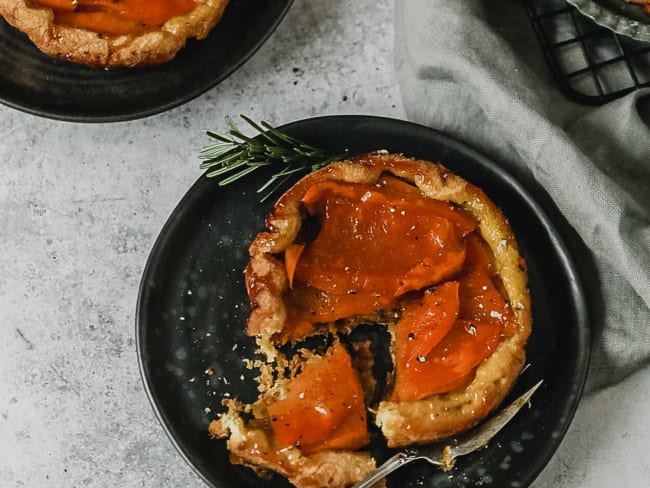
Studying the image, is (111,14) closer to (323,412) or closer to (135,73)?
(135,73)

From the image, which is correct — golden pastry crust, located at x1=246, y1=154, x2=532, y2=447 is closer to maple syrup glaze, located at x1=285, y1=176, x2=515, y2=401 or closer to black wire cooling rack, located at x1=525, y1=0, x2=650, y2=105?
maple syrup glaze, located at x1=285, y1=176, x2=515, y2=401

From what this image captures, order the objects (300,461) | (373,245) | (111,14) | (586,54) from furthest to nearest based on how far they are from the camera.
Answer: (586,54) → (111,14) → (373,245) → (300,461)

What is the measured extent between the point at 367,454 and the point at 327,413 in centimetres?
19

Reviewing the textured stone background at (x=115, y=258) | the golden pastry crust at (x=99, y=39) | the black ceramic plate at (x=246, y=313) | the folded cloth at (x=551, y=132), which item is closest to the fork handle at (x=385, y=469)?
the black ceramic plate at (x=246, y=313)

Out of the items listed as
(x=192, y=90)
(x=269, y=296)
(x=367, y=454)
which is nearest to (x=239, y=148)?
(x=192, y=90)

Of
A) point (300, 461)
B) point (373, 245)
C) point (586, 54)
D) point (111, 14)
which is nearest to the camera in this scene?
point (300, 461)

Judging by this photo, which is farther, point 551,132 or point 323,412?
point 551,132

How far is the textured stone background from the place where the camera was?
3.09 metres

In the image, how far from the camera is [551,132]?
2.83 metres

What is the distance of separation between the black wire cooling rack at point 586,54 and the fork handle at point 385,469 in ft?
4.35

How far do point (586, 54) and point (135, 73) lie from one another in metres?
1.53

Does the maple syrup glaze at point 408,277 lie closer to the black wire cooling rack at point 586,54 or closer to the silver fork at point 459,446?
the silver fork at point 459,446

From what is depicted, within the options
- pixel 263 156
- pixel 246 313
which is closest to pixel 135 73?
pixel 263 156

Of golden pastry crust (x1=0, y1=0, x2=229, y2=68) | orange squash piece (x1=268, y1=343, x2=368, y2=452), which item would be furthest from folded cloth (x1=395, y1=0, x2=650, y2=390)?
orange squash piece (x1=268, y1=343, x2=368, y2=452)
